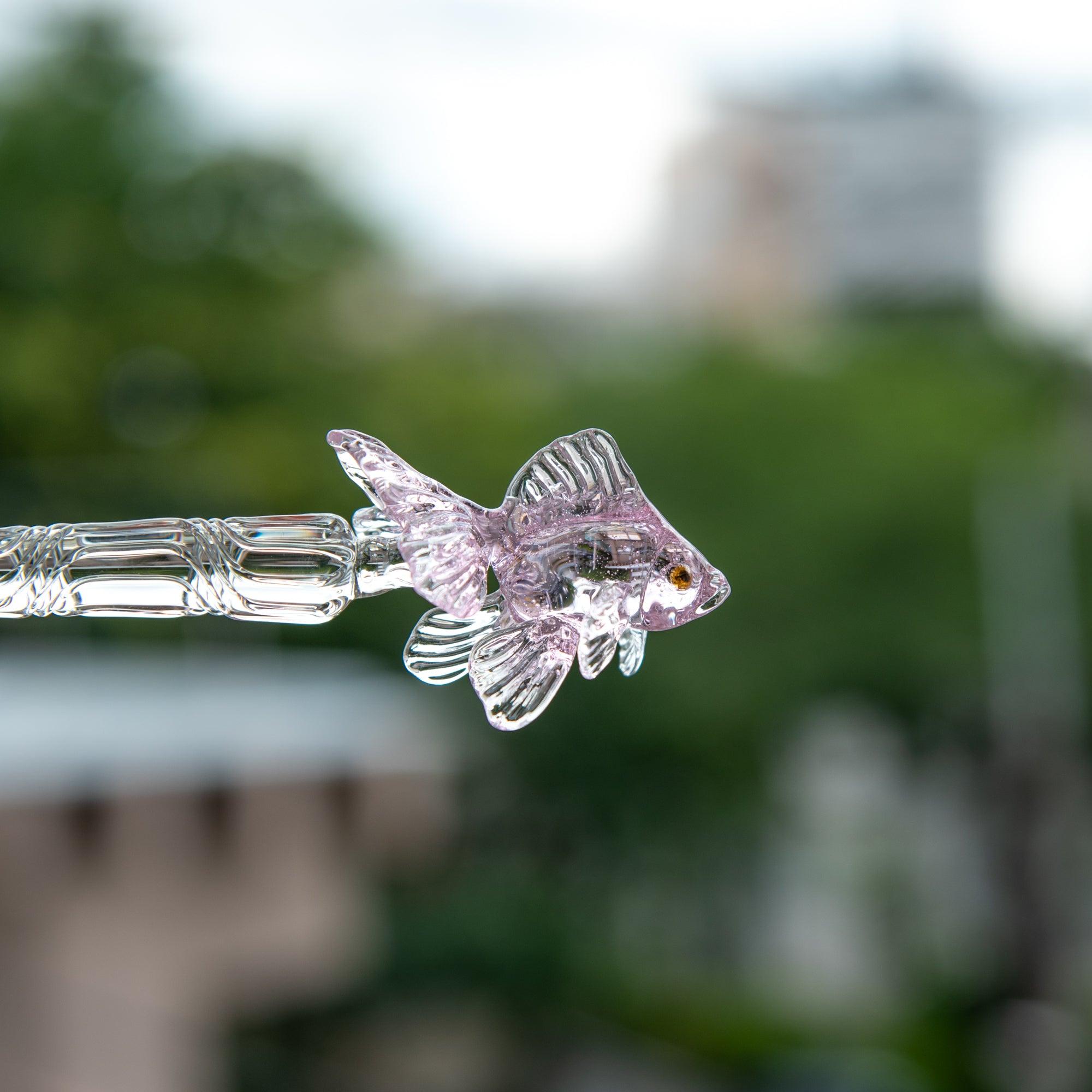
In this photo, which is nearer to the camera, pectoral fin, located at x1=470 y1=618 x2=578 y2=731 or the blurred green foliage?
pectoral fin, located at x1=470 y1=618 x2=578 y2=731

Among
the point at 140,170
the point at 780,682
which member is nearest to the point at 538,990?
the point at 780,682

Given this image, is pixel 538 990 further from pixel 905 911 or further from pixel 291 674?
pixel 291 674

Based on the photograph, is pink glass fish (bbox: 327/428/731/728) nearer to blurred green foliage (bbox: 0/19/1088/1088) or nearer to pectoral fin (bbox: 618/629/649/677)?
pectoral fin (bbox: 618/629/649/677)

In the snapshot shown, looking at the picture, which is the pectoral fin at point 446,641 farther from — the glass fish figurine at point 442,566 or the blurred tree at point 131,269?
the blurred tree at point 131,269

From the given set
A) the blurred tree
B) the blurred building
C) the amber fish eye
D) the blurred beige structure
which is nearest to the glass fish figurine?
the amber fish eye

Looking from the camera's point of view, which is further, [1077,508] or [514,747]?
[1077,508]

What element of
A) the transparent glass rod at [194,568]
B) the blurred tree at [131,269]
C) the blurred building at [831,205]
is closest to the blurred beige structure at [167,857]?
the transparent glass rod at [194,568]
